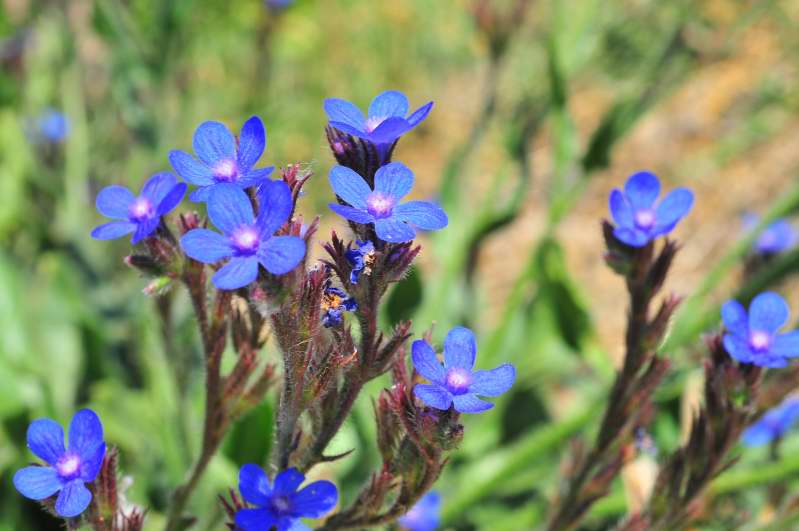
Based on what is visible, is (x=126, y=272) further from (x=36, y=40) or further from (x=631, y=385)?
(x=631, y=385)

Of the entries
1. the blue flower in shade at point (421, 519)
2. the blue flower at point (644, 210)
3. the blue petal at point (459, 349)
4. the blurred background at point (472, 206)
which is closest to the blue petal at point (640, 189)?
the blue flower at point (644, 210)

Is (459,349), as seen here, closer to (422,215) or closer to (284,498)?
(422,215)

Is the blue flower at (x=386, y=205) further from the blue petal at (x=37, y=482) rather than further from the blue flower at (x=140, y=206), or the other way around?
the blue petal at (x=37, y=482)

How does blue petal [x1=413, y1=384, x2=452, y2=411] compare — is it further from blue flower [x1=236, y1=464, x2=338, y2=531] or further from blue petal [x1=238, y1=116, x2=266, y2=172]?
blue petal [x1=238, y1=116, x2=266, y2=172]

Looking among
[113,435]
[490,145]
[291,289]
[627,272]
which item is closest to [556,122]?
[627,272]

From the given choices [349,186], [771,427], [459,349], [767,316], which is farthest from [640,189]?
[771,427]
